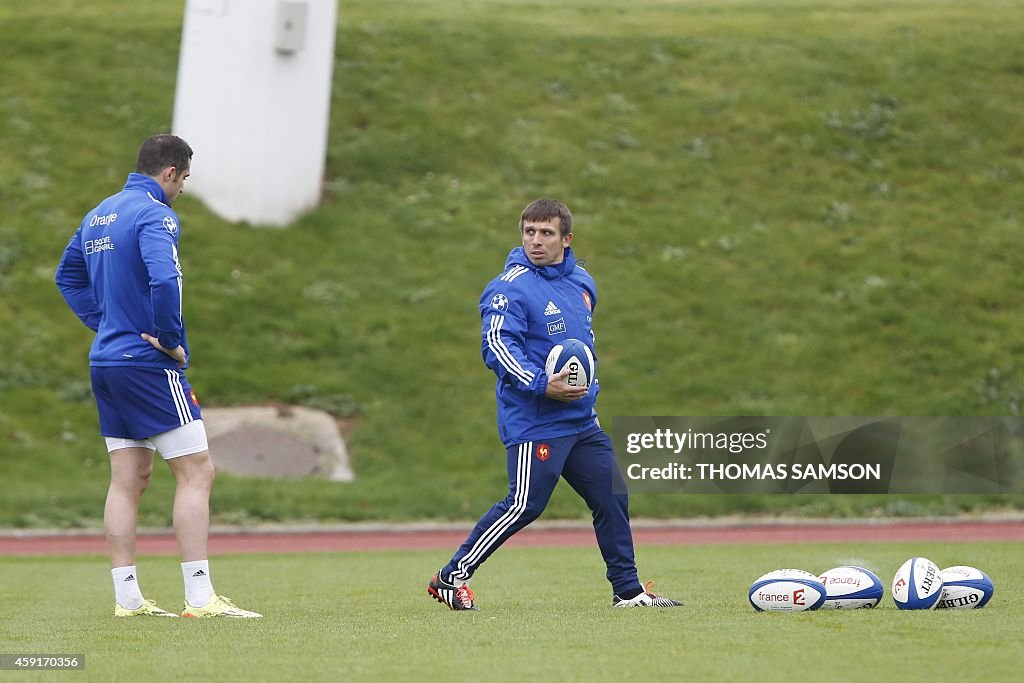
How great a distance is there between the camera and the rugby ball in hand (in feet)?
24.1

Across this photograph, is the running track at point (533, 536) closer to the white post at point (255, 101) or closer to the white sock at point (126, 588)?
the white sock at point (126, 588)

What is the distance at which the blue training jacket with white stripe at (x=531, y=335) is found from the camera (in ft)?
24.5

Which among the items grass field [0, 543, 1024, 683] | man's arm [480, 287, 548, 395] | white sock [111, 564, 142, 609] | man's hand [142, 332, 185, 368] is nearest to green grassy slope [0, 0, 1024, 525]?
grass field [0, 543, 1024, 683]

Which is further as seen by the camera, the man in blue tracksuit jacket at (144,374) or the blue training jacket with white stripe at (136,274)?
the man in blue tracksuit jacket at (144,374)

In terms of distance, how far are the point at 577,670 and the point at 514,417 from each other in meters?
2.46

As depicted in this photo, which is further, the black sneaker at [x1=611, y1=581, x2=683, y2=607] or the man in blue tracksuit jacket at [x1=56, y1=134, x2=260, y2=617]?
the black sneaker at [x1=611, y1=581, x2=683, y2=607]

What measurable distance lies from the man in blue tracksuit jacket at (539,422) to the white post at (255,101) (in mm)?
13472

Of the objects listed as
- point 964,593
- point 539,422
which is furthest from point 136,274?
point 964,593

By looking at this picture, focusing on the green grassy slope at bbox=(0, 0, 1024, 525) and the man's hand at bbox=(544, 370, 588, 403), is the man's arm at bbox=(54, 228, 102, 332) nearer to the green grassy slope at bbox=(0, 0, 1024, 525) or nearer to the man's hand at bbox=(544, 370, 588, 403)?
the man's hand at bbox=(544, 370, 588, 403)

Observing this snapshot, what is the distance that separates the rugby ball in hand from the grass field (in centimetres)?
125

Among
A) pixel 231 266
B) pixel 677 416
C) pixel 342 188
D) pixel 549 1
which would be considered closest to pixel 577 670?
pixel 677 416

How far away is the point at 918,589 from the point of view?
7129mm

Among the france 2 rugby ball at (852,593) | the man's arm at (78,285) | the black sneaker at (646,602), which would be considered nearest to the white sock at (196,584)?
the man's arm at (78,285)

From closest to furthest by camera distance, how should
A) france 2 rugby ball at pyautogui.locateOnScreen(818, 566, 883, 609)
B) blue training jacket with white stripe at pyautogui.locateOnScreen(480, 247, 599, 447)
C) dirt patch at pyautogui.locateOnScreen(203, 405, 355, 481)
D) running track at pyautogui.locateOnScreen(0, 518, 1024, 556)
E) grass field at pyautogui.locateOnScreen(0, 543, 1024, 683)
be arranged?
grass field at pyautogui.locateOnScreen(0, 543, 1024, 683), france 2 rugby ball at pyautogui.locateOnScreen(818, 566, 883, 609), blue training jacket with white stripe at pyautogui.locateOnScreen(480, 247, 599, 447), running track at pyautogui.locateOnScreen(0, 518, 1024, 556), dirt patch at pyautogui.locateOnScreen(203, 405, 355, 481)
